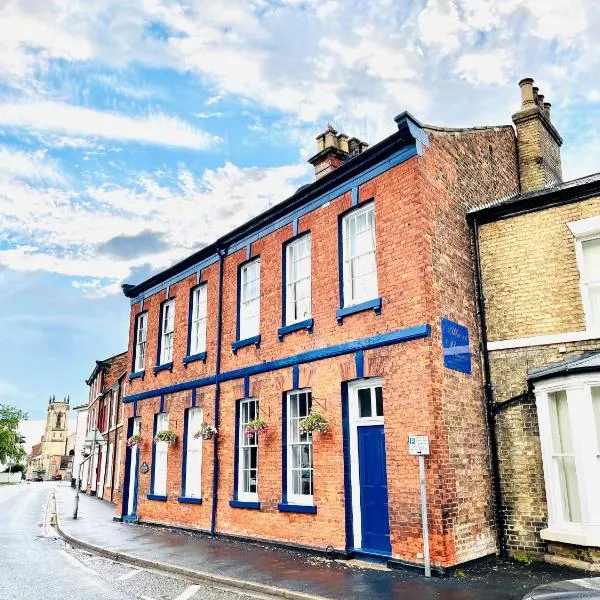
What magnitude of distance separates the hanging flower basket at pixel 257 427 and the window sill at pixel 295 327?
6.08 feet

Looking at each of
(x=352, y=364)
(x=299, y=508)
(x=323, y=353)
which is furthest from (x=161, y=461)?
(x=352, y=364)

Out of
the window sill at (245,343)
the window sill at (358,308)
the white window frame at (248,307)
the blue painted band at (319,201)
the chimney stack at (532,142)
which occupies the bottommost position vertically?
the window sill at (245,343)

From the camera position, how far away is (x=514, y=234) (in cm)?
1095

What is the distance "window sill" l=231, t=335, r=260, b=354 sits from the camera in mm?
13102

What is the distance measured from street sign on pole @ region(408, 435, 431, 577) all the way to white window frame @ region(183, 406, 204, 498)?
7.29m

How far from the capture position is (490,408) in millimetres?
10391

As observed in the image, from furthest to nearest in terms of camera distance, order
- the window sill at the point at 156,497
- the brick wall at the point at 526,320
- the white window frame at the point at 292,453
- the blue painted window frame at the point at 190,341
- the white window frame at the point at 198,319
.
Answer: the white window frame at the point at 198,319, the window sill at the point at 156,497, the blue painted window frame at the point at 190,341, the white window frame at the point at 292,453, the brick wall at the point at 526,320

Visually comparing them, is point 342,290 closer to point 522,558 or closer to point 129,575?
point 522,558

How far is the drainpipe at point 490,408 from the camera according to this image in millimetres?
9883

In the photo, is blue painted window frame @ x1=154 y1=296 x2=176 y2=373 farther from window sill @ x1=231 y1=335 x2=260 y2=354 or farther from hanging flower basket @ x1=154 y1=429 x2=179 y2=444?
window sill @ x1=231 y1=335 x2=260 y2=354

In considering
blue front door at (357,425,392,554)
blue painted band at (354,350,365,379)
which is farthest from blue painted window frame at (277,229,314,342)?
blue front door at (357,425,392,554)

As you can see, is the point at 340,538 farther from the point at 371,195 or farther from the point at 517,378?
the point at 371,195

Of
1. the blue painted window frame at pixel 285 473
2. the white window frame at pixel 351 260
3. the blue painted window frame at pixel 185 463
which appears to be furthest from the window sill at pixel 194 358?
the white window frame at pixel 351 260

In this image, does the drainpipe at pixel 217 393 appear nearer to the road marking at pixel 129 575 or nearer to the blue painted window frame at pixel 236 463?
the blue painted window frame at pixel 236 463
